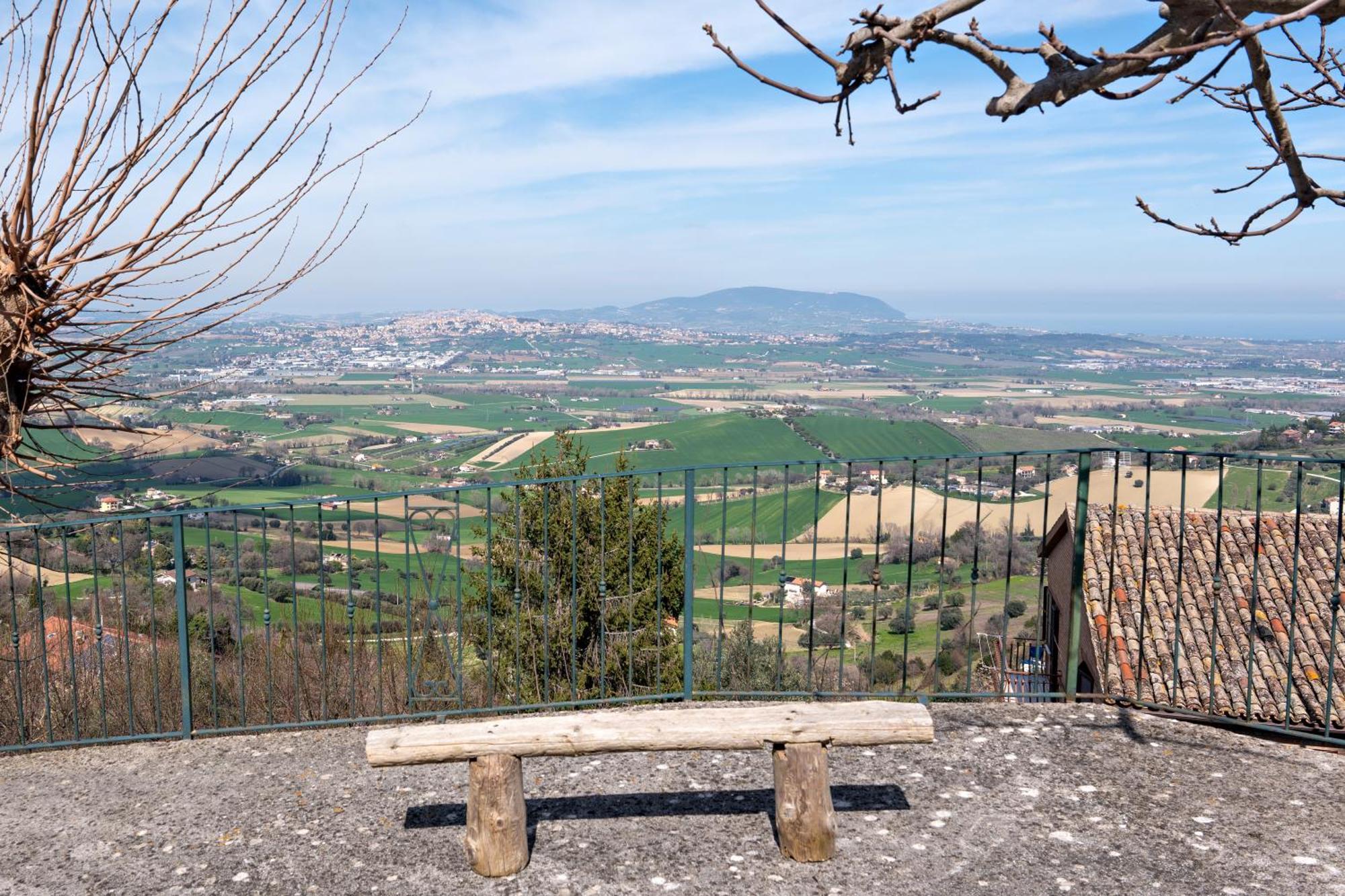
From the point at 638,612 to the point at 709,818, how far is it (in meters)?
7.79

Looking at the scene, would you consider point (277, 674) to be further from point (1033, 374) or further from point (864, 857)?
point (1033, 374)

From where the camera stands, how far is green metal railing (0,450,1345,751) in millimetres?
4863

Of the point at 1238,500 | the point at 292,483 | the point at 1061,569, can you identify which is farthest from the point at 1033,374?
the point at 1061,569

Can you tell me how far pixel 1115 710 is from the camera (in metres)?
5.18

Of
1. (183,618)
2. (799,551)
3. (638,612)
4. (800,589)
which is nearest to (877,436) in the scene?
(799,551)

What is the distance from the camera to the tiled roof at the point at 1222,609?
9.92 m

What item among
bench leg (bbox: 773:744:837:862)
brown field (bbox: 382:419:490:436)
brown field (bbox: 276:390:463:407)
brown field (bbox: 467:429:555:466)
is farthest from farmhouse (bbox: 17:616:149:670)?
brown field (bbox: 276:390:463:407)

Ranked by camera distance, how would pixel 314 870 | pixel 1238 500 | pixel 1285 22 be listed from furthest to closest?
pixel 1238 500, pixel 314 870, pixel 1285 22

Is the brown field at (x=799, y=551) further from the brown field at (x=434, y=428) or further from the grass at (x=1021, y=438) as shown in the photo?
the brown field at (x=434, y=428)

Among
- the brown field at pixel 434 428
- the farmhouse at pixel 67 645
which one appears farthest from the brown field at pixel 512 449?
the farmhouse at pixel 67 645

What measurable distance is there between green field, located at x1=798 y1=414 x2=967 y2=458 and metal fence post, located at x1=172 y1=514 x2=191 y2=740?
39.0 meters

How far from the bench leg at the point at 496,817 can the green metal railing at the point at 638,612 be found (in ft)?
3.72

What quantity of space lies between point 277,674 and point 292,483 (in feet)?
94.7

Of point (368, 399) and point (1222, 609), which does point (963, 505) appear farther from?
point (368, 399)
